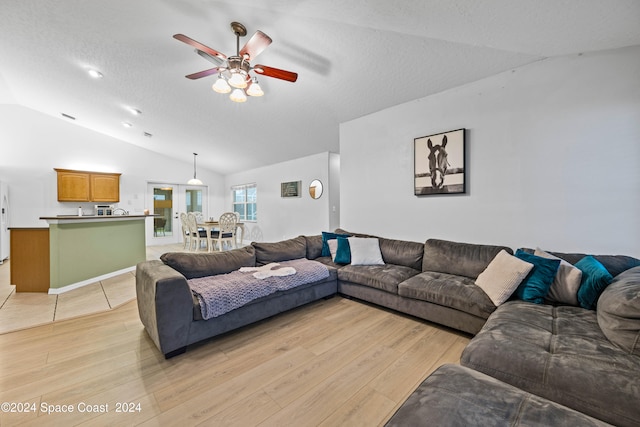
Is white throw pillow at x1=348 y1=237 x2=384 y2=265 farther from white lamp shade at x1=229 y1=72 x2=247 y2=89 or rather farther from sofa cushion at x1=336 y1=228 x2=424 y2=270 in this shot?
white lamp shade at x1=229 y1=72 x2=247 y2=89

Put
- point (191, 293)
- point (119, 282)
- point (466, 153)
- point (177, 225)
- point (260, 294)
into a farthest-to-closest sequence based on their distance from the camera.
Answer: point (177, 225) < point (119, 282) < point (466, 153) < point (260, 294) < point (191, 293)

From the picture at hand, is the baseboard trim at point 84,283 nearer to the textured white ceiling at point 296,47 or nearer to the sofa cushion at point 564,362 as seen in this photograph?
the textured white ceiling at point 296,47

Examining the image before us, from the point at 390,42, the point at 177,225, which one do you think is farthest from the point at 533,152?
the point at 177,225

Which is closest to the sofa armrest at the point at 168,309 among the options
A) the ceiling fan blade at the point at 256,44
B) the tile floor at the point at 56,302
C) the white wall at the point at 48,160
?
the tile floor at the point at 56,302

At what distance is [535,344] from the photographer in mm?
1371

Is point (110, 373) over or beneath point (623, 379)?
beneath

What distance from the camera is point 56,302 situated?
3020mm

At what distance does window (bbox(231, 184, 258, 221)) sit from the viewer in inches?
303

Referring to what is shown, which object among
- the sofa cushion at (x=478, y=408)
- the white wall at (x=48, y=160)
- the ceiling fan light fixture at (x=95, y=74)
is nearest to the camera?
the sofa cushion at (x=478, y=408)

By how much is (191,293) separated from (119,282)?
2.80 metres

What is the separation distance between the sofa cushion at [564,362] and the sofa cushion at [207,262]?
2.20 metres

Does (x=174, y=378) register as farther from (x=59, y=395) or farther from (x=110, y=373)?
(x=59, y=395)

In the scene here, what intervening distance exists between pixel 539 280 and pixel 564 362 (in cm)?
96

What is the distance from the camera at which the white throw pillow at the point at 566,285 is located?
1.89 m
